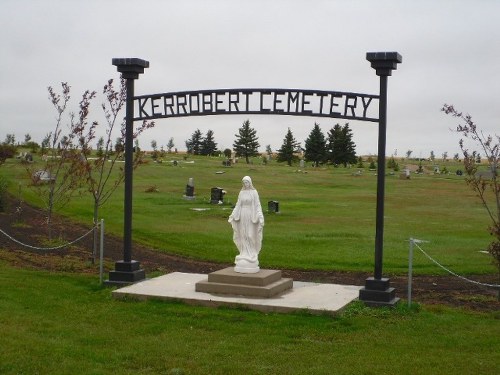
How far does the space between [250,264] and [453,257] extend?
31.4 feet

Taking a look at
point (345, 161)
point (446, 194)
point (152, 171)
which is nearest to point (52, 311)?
point (446, 194)

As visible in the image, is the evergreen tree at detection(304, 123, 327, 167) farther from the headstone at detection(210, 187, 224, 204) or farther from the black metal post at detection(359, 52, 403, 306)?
the black metal post at detection(359, 52, 403, 306)

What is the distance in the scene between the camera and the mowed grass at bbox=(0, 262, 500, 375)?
846 cm

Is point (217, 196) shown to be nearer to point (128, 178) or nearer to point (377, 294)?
point (128, 178)

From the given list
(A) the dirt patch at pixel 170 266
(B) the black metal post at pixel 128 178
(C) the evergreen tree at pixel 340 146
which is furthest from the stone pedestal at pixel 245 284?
(C) the evergreen tree at pixel 340 146

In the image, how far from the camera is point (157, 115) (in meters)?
14.4

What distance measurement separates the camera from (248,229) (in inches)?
525

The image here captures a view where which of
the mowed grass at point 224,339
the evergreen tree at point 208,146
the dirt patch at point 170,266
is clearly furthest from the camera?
the evergreen tree at point 208,146

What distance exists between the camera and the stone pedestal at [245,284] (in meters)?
12.5

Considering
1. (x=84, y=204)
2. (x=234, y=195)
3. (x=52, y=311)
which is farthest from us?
(x=234, y=195)

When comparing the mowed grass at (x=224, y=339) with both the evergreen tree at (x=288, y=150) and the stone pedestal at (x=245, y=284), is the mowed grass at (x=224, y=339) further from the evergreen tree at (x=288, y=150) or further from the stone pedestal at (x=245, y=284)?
the evergreen tree at (x=288, y=150)

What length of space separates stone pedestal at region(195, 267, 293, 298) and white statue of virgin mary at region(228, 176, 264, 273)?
0.23 metres

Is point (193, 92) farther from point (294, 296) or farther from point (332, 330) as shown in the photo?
point (332, 330)

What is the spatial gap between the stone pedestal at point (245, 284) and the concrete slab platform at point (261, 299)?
0.39ft
